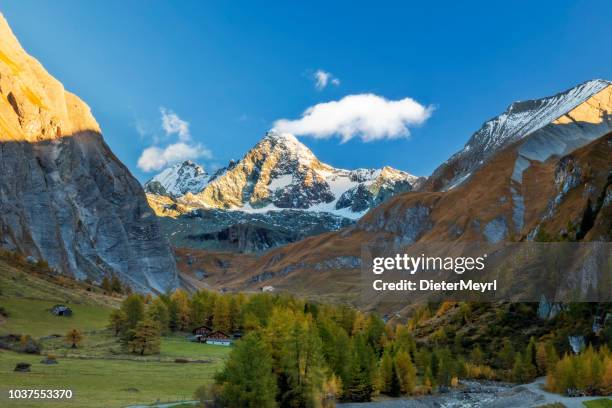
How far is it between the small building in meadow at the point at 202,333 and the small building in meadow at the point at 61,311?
100 feet

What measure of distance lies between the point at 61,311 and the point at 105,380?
2934 inches

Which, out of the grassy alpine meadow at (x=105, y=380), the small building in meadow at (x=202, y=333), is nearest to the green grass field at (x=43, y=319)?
the small building in meadow at (x=202, y=333)

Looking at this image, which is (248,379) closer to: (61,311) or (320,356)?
(320,356)

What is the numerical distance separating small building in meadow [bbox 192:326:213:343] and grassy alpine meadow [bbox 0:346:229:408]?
41.3 m

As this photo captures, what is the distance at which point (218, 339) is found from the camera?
137 meters

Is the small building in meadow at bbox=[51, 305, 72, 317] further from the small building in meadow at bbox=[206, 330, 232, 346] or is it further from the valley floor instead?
the valley floor

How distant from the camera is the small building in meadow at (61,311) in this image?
135875 mm

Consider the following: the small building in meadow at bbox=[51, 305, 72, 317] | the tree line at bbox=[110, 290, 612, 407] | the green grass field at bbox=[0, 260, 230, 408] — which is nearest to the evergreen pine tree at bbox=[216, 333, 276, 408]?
the tree line at bbox=[110, 290, 612, 407]

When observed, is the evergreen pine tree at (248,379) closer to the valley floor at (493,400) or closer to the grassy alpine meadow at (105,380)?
the grassy alpine meadow at (105,380)

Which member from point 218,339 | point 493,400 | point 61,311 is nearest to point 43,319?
point 61,311

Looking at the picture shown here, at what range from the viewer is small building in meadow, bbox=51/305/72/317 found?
135875 mm

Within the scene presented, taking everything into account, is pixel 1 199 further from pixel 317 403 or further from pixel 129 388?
pixel 317 403

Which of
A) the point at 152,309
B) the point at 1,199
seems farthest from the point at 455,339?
the point at 1,199

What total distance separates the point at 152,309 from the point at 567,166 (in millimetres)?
150457
